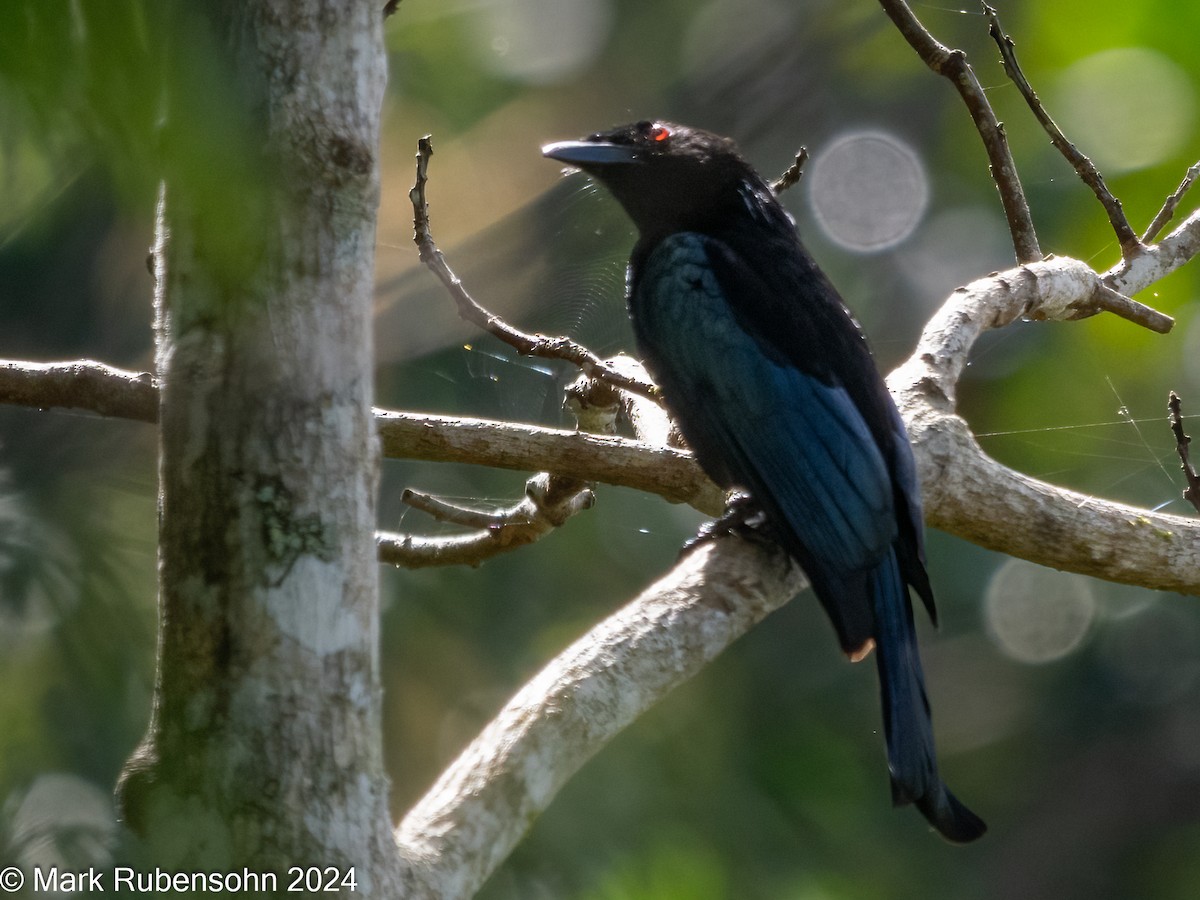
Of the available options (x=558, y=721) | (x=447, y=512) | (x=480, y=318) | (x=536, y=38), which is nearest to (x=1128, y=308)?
(x=480, y=318)

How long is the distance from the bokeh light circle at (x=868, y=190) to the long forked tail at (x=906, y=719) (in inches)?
186

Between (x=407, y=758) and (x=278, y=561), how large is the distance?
4147 mm

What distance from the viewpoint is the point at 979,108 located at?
3.59 metres

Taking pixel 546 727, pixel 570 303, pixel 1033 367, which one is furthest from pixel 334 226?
pixel 1033 367

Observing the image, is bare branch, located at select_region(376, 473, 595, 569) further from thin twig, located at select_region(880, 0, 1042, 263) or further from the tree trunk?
the tree trunk

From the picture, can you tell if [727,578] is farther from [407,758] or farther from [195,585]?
[407,758]

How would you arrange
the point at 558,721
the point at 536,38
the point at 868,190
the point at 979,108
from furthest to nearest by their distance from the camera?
1. the point at 868,190
2. the point at 536,38
3. the point at 979,108
4. the point at 558,721

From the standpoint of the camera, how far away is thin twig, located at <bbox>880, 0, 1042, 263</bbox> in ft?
11.4

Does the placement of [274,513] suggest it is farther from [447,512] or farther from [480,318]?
[447,512]

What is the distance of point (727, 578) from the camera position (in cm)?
241

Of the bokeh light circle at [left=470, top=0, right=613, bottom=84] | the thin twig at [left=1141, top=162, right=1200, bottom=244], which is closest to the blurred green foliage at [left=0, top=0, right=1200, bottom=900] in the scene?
the bokeh light circle at [left=470, top=0, right=613, bottom=84]

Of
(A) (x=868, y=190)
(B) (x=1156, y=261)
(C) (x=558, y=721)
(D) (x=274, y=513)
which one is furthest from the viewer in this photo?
(A) (x=868, y=190)

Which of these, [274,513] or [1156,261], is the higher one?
[1156,261]

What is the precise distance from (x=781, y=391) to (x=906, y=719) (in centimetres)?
91
